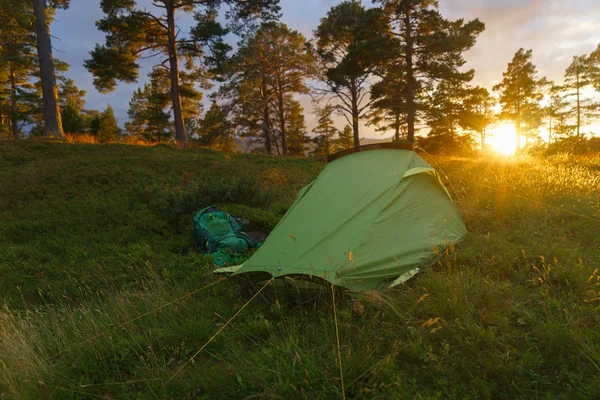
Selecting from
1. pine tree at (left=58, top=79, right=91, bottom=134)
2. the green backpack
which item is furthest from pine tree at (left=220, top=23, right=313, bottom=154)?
the green backpack

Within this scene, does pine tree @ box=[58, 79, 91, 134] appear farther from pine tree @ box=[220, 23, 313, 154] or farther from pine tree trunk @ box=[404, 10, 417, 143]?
pine tree trunk @ box=[404, 10, 417, 143]

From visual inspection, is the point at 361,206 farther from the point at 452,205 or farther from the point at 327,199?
the point at 452,205

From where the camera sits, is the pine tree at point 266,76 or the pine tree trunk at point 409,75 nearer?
the pine tree trunk at point 409,75

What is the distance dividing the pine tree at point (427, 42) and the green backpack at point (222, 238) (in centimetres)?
1435

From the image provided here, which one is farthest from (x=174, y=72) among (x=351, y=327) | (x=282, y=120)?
(x=351, y=327)

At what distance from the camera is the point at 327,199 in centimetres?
380

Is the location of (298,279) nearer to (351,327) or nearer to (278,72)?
(351,327)

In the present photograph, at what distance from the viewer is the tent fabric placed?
2.90 meters

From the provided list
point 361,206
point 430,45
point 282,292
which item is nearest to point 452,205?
point 361,206

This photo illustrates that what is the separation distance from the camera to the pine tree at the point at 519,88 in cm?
2725

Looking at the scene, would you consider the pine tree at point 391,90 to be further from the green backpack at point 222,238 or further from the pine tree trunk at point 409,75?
the green backpack at point 222,238

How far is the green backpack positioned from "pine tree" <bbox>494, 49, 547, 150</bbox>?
31.1 m

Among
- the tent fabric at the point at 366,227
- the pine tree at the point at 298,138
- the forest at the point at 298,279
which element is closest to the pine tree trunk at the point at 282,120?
the pine tree at the point at 298,138

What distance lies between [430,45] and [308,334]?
58.3 feet
